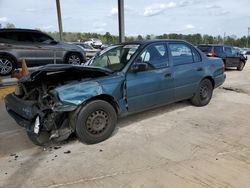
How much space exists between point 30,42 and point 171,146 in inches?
280

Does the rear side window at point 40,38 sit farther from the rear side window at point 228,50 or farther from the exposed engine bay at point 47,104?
the rear side window at point 228,50

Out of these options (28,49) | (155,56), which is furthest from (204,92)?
(28,49)

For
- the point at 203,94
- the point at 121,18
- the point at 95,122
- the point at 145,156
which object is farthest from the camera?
the point at 121,18

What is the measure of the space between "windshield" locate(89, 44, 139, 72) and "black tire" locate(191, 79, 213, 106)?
2.02 metres

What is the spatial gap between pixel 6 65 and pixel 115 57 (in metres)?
5.37

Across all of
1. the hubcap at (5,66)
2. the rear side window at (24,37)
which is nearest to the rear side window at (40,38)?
the rear side window at (24,37)

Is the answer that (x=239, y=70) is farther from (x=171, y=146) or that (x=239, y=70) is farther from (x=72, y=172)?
(x=72, y=172)

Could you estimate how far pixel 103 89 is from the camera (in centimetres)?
453

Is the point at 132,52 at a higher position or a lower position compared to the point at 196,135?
higher

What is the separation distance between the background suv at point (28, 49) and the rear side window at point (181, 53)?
546 cm

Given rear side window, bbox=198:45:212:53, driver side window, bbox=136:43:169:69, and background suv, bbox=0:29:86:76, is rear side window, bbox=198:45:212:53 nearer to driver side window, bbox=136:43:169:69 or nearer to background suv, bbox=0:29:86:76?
background suv, bbox=0:29:86:76

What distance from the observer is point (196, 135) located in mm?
4844

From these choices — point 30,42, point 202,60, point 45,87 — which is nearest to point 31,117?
point 45,87

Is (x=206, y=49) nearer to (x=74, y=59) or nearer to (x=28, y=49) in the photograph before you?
(x=74, y=59)
